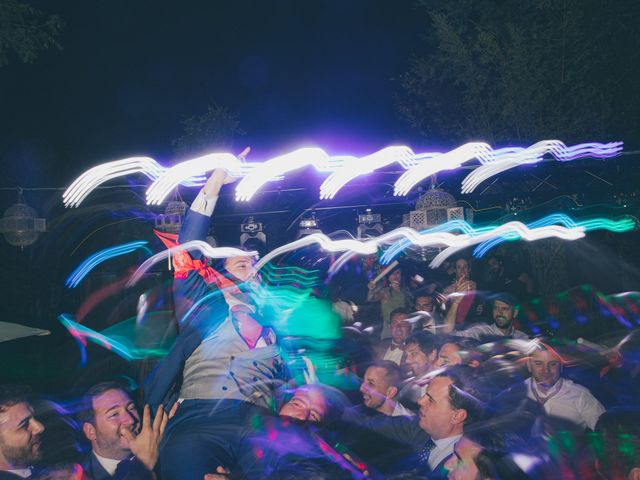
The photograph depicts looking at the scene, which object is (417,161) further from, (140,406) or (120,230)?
(120,230)

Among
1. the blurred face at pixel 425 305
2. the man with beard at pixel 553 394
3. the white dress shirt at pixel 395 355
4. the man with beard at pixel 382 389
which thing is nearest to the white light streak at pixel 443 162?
the blurred face at pixel 425 305

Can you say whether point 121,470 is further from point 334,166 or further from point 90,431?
point 334,166

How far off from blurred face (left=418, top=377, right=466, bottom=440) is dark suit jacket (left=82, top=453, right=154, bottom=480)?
175 cm

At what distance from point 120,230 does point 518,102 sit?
297 inches

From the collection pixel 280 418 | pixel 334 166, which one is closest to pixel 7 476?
pixel 280 418

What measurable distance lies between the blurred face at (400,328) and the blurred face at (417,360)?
839 millimetres

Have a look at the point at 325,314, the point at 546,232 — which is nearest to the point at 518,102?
the point at 546,232

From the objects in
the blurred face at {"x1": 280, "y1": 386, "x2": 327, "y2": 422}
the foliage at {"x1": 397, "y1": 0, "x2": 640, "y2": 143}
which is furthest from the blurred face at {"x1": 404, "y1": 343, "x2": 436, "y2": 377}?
the foliage at {"x1": 397, "y1": 0, "x2": 640, "y2": 143}

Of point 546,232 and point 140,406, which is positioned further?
point 546,232

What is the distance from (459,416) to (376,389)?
94 centimetres

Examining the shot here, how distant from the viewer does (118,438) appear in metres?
3.69

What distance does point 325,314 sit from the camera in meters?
7.36

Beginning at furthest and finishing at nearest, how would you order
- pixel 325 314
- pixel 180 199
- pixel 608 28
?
pixel 608 28 → pixel 180 199 → pixel 325 314

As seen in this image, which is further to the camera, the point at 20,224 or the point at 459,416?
the point at 20,224
